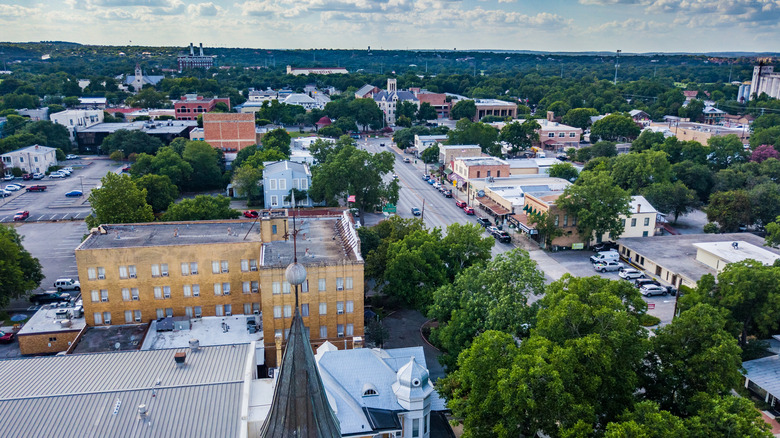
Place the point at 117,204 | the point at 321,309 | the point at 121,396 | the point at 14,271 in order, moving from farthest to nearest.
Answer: the point at 117,204, the point at 14,271, the point at 321,309, the point at 121,396

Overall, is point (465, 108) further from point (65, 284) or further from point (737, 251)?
point (65, 284)

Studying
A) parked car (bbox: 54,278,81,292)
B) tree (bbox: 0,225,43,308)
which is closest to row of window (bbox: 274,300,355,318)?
tree (bbox: 0,225,43,308)

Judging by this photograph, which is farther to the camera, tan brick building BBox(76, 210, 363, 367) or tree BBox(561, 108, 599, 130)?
tree BBox(561, 108, 599, 130)

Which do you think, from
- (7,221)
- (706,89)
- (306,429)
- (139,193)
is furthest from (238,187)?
(706,89)

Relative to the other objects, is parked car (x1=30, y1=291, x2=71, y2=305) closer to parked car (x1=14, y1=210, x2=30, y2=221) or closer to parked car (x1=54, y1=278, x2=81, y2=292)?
parked car (x1=54, y1=278, x2=81, y2=292)

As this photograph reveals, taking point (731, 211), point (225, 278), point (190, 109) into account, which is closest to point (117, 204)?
point (225, 278)
